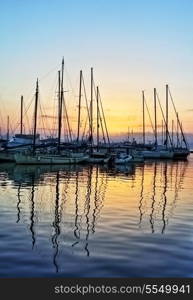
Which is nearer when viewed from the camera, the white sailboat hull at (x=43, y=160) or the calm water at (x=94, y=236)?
the calm water at (x=94, y=236)

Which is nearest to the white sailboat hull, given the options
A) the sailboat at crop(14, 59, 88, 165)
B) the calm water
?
the sailboat at crop(14, 59, 88, 165)

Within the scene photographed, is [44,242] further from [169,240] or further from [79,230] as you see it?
[169,240]

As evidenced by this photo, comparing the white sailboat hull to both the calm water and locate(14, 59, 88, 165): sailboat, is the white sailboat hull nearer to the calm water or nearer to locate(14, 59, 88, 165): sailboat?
locate(14, 59, 88, 165): sailboat

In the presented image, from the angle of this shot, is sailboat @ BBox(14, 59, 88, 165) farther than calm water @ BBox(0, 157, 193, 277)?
Yes

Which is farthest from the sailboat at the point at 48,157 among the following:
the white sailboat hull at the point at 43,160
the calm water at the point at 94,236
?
the calm water at the point at 94,236

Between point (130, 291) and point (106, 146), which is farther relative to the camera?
point (106, 146)

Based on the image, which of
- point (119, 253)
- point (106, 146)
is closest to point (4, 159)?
point (106, 146)

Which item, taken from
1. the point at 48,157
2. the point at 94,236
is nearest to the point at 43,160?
the point at 48,157

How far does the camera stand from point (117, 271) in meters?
13.1

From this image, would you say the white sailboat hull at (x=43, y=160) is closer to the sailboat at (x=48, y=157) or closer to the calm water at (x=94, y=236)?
the sailboat at (x=48, y=157)

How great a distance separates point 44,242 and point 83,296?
259 inches

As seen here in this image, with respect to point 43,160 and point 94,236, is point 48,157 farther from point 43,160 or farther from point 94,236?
point 94,236

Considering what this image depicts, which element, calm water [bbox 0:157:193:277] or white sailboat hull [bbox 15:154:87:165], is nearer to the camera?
calm water [bbox 0:157:193:277]

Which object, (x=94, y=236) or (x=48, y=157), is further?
(x=48, y=157)
